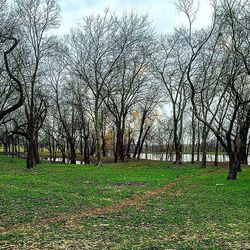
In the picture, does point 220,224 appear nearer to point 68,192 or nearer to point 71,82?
point 68,192

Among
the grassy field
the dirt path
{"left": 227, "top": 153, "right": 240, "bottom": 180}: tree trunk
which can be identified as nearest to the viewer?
the grassy field

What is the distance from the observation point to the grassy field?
921 centimetres

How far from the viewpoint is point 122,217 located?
485 inches

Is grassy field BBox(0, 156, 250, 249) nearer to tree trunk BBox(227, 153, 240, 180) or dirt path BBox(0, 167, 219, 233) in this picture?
dirt path BBox(0, 167, 219, 233)

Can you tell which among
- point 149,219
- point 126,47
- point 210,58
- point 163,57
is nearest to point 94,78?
point 126,47

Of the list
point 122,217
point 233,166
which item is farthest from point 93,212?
point 233,166

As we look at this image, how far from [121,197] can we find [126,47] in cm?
2379

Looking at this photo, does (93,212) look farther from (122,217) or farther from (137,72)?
(137,72)

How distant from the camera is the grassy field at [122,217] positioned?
9.21m

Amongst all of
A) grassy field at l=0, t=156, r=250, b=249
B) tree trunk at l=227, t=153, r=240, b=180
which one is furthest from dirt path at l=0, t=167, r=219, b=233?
tree trunk at l=227, t=153, r=240, b=180

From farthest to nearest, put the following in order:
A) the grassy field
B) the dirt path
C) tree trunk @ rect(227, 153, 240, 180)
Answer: tree trunk @ rect(227, 153, 240, 180) < the dirt path < the grassy field

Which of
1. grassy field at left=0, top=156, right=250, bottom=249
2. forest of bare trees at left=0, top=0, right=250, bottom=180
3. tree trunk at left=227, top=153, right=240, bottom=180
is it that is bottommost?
grassy field at left=0, top=156, right=250, bottom=249

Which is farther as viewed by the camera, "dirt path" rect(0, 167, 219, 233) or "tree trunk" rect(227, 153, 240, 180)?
"tree trunk" rect(227, 153, 240, 180)

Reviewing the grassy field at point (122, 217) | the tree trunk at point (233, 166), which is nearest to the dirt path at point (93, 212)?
the grassy field at point (122, 217)
